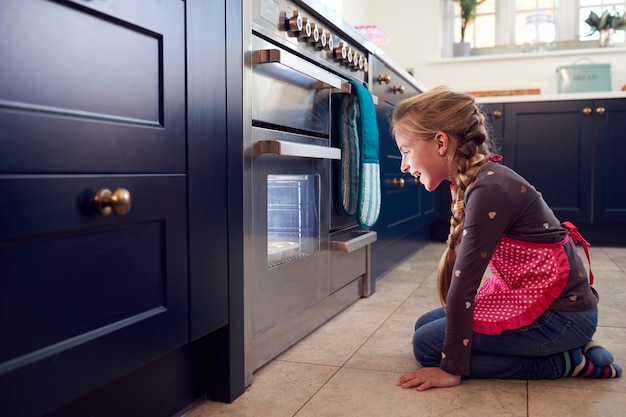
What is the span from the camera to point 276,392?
4.44 ft

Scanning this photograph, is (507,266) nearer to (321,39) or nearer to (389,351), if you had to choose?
(389,351)

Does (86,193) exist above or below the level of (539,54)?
below

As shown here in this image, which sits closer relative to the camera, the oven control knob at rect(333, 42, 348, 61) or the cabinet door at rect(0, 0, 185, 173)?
the cabinet door at rect(0, 0, 185, 173)

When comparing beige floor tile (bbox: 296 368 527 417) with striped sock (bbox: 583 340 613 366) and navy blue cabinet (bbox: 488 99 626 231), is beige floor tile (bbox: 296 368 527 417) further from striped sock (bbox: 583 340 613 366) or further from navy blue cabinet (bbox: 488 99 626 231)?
navy blue cabinet (bbox: 488 99 626 231)

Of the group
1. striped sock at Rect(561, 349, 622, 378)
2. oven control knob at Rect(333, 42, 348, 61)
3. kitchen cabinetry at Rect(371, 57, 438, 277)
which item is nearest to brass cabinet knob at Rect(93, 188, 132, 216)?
striped sock at Rect(561, 349, 622, 378)

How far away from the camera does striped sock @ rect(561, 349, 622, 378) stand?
4.67 feet

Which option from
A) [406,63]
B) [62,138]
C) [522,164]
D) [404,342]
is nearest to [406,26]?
[406,63]

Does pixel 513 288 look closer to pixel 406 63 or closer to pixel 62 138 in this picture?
pixel 62 138

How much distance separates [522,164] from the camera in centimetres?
381

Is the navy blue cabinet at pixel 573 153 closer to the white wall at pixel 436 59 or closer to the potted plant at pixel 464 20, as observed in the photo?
the white wall at pixel 436 59

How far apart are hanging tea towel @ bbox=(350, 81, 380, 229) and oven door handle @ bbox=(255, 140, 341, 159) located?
0.51 feet

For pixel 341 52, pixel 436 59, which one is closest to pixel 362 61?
pixel 341 52

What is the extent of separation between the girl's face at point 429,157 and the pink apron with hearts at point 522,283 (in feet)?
0.71

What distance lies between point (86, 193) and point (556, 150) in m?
3.38
